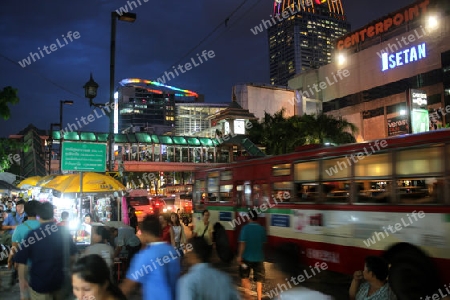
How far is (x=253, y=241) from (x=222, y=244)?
7.09 meters

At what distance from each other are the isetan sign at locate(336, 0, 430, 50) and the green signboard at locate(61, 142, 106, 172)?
40.8 m

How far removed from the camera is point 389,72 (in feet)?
143

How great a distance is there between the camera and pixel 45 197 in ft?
67.4

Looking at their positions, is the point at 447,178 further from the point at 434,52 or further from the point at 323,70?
the point at 323,70

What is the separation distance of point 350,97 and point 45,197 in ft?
127

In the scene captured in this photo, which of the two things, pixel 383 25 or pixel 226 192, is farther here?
pixel 383 25

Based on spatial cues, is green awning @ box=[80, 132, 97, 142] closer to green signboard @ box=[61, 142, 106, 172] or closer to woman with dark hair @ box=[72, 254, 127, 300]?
green signboard @ box=[61, 142, 106, 172]

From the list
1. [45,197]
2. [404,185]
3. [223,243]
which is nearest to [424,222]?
[404,185]

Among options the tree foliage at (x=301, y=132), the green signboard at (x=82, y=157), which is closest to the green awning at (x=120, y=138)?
the tree foliage at (x=301, y=132)

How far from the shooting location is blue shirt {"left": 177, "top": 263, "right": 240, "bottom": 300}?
12.0 ft

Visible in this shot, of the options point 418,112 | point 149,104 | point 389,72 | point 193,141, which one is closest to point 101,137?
point 193,141

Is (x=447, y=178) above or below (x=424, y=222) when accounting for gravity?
above

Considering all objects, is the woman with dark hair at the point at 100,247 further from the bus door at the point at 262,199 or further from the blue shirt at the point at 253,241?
the bus door at the point at 262,199

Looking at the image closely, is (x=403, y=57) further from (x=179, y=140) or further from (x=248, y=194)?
(x=248, y=194)
